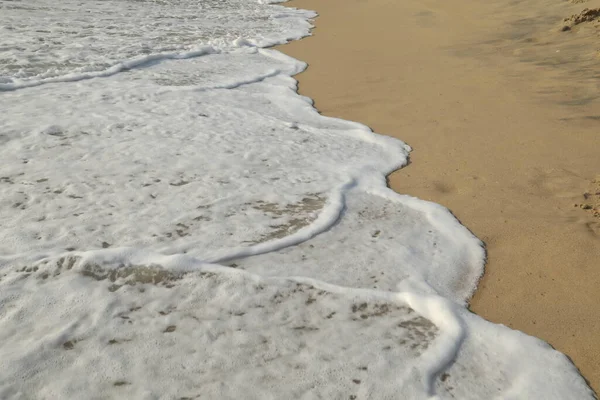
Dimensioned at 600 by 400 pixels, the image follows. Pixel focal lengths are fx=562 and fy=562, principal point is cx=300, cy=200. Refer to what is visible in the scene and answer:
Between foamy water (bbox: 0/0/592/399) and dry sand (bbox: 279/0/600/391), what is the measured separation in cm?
16

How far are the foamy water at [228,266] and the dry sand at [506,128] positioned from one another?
163 mm

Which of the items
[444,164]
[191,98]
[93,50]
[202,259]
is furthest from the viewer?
[93,50]

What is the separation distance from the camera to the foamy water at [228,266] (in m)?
2.01

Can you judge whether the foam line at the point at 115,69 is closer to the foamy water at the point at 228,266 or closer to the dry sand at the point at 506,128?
the foamy water at the point at 228,266

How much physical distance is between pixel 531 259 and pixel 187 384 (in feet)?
5.75

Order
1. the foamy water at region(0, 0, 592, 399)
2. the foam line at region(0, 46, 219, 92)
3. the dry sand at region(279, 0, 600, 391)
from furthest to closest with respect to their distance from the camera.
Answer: the foam line at region(0, 46, 219, 92) → the dry sand at region(279, 0, 600, 391) → the foamy water at region(0, 0, 592, 399)

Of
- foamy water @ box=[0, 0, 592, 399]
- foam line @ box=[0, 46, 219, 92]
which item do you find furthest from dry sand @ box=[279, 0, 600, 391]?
foam line @ box=[0, 46, 219, 92]

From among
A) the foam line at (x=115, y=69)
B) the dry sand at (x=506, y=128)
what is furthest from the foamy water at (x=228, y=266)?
the foam line at (x=115, y=69)

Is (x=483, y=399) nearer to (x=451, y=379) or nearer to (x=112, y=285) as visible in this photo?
(x=451, y=379)

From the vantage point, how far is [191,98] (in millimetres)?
5320

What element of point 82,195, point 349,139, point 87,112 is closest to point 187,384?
point 82,195

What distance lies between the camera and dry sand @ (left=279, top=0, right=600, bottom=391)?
2.52 metres

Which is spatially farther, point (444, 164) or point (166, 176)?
point (444, 164)

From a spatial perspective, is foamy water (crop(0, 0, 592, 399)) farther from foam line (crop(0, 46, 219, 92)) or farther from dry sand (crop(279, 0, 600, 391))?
foam line (crop(0, 46, 219, 92))
